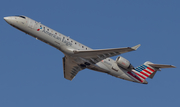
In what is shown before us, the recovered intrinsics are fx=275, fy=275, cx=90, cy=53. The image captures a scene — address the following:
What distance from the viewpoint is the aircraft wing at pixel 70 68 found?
96.8ft

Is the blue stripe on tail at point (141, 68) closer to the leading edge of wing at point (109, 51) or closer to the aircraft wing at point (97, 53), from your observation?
the aircraft wing at point (97, 53)

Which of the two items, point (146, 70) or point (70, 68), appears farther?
point (70, 68)

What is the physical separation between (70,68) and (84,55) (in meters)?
4.81

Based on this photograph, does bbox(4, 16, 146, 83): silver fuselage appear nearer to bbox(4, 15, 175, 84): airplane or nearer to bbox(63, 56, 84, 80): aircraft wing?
bbox(4, 15, 175, 84): airplane

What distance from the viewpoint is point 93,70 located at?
29.4 metres

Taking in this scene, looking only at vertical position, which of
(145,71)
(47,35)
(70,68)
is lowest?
(145,71)

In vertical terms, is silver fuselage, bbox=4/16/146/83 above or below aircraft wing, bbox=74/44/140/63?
above

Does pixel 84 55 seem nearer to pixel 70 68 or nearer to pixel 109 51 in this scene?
pixel 109 51

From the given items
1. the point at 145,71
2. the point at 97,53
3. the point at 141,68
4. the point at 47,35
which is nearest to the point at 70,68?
the point at 97,53

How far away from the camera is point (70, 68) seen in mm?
31375

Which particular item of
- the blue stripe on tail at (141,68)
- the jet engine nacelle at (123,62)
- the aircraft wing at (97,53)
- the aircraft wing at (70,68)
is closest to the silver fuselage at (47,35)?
the aircraft wing at (97,53)

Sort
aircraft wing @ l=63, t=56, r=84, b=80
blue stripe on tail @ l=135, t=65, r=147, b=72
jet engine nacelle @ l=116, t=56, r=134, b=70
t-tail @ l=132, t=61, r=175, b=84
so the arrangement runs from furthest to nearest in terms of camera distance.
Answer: blue stripe on tail @ l=135, t=65, r=147, b=72, t-tail @ l=132, t=61, r=175, b=84, aircraft wing @ l=63, t=56, r=84, b=80, jet engine nacelle @ l=116, t=56, r=134, b=70

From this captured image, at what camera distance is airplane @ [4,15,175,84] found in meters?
26.5

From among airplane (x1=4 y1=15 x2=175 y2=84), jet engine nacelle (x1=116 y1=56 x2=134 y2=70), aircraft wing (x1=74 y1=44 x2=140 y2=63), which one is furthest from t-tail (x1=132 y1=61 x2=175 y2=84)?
aircraft wing (x1=74 y1=44 x2=140 y2=63)
